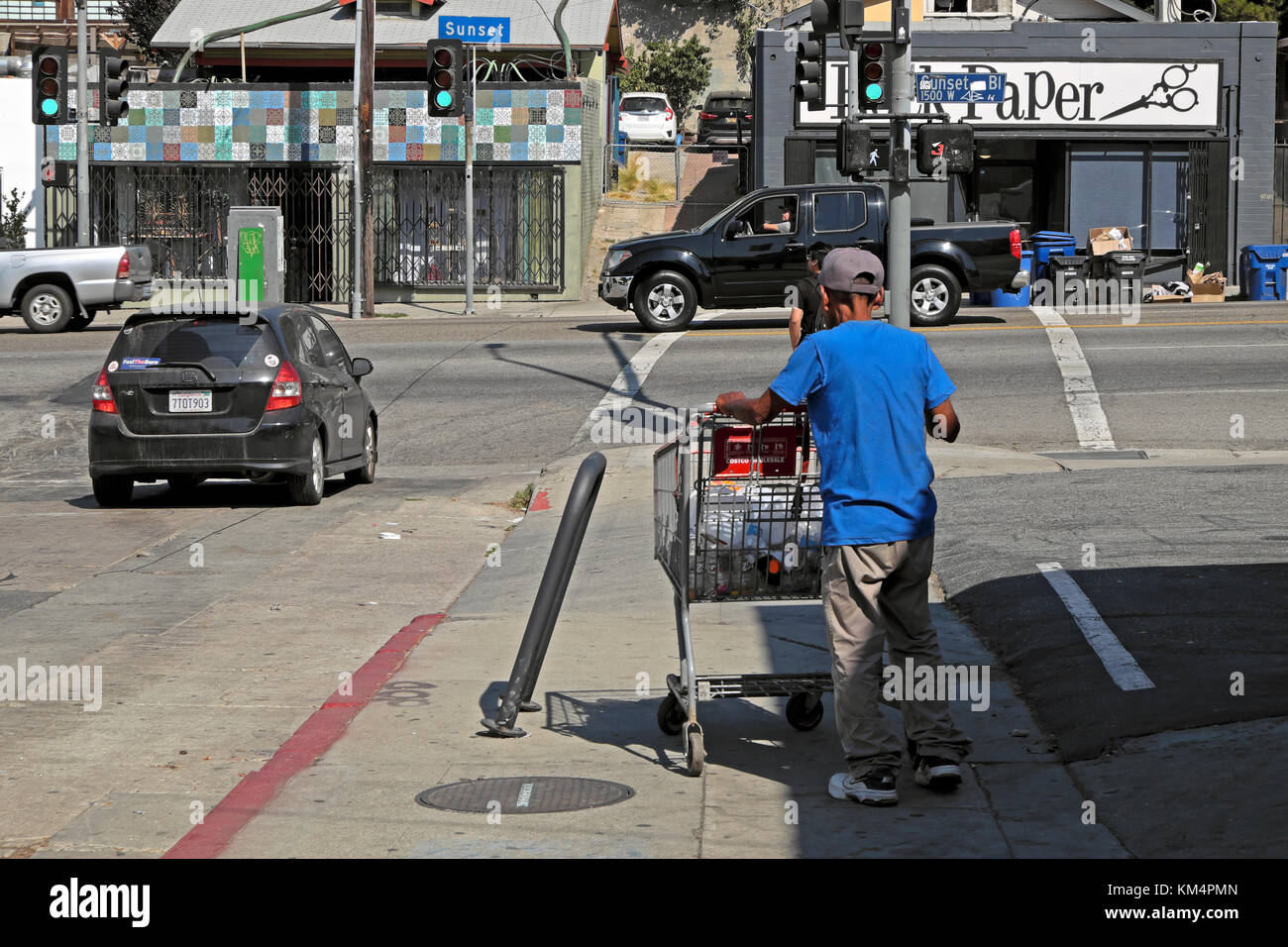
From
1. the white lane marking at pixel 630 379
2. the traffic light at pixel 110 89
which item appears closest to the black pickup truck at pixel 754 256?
the white lane marking at pixel 630 379

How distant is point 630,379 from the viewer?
21266 mm

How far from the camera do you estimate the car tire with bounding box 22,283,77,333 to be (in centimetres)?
2745

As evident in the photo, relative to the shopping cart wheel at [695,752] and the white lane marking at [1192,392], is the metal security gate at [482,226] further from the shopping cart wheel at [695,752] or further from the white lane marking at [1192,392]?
the shopping cart wheel at [695,752]

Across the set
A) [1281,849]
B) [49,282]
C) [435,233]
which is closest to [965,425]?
[1281,849]

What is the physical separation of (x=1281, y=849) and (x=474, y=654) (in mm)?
4703

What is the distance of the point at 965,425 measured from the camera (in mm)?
18062

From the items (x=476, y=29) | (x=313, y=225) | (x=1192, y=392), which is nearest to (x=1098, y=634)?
(x=1192, y=392)

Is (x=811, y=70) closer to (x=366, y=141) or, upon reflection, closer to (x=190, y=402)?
(x=190, y=402)

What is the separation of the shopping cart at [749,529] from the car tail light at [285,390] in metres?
7.83

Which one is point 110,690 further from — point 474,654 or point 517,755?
point 517,755

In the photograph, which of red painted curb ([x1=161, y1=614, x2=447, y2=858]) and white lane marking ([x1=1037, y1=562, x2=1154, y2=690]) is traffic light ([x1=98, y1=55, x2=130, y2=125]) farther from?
white lane marking ([x1=1037, y1=562, x2=1154, y2=690])

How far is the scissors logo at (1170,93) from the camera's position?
3612 centimetres

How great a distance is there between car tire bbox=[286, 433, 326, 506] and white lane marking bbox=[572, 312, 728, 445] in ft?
14.5

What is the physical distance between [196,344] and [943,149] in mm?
8495
